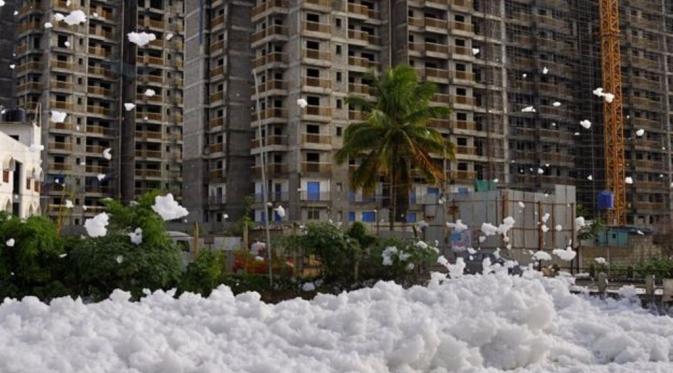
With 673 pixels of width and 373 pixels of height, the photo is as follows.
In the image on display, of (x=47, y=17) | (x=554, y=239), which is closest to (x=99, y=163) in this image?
(x=47, y=17)

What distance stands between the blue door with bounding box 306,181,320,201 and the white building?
58.1ft

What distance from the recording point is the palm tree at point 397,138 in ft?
127

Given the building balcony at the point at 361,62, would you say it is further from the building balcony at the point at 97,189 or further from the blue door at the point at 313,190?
A: the building balcony at the point at 97,189

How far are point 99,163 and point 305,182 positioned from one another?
26352mm

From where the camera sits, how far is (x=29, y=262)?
75.0 feet

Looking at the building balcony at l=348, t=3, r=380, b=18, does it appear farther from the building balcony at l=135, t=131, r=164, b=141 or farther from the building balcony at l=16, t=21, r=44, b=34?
the building balcony at l=16, t=21, r=44, b=34

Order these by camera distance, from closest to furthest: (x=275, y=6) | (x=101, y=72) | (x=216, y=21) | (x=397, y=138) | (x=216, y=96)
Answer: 1. (x=397, y=138)
2. (x=275, y=6)
3. (x=216, y=96)
4. (x=216, y=21)
5. (x=101, y=72)

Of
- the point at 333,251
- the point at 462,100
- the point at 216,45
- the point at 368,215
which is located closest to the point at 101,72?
the point at 216,45

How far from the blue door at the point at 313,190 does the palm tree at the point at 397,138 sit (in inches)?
646

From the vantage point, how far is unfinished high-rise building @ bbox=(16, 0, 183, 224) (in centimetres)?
7150

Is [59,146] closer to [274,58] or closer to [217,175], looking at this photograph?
[217,175]

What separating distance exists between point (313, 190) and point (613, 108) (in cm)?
3096

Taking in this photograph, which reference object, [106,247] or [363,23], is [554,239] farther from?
[363,23]

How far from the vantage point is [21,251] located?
22.8 metres
